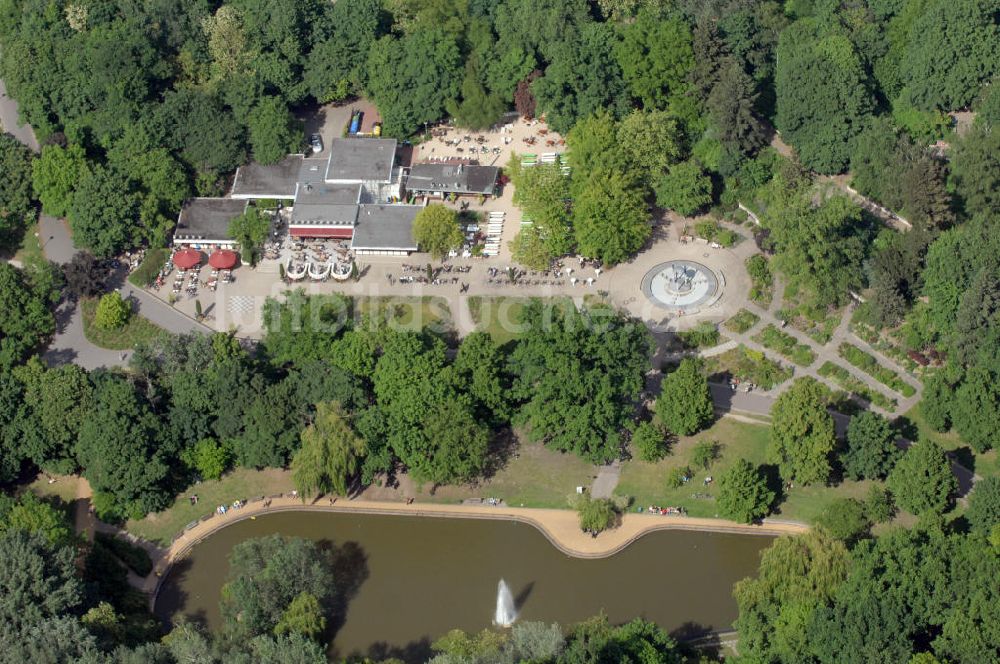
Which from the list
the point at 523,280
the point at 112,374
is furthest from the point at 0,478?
the point at 523,280

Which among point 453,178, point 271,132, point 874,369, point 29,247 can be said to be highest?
point 271,132

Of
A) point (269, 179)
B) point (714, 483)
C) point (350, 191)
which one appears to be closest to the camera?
point (714, 483)

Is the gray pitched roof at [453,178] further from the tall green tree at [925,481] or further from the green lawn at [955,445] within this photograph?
the tall green tree at [925,481]

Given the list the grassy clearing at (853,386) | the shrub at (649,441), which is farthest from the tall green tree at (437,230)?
the grassy clearing at (853,386)

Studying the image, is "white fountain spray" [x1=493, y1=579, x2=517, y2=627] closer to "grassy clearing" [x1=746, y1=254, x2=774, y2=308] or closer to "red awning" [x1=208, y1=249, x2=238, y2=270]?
"grassy clearing" [x1=746, y1=254, x2=774, y2=308]

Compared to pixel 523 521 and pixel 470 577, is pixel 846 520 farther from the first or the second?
pixel 470 577

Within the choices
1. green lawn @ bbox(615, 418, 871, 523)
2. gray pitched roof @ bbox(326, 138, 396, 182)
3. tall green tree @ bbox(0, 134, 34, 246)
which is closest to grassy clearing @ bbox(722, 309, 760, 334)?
green lawn @ bbox(615, 418, 871, 523)

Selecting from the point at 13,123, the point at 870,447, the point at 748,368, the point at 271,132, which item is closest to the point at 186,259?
the point at 271,132
